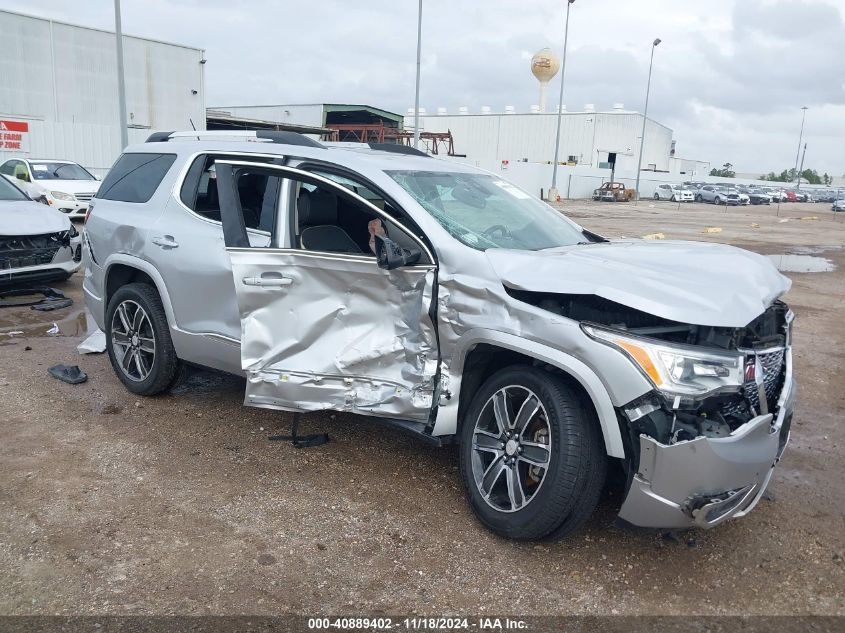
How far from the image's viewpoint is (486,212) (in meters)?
4.22

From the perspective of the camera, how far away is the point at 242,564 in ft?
10.5

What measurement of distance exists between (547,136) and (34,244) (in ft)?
217

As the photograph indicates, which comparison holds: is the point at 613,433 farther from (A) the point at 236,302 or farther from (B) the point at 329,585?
(A) the point at 236,302

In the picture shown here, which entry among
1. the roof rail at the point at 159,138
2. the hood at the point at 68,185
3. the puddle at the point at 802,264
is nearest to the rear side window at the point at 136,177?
the roof rail at the point at 159,138

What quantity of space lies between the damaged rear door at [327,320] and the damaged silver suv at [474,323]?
0.04ft

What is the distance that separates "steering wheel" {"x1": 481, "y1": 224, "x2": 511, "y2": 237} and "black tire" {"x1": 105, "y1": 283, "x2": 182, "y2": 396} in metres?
2.44

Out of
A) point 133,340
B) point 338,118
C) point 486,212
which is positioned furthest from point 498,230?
point 338,118

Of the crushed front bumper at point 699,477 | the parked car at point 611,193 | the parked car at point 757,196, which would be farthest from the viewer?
the parked car at point 757,196

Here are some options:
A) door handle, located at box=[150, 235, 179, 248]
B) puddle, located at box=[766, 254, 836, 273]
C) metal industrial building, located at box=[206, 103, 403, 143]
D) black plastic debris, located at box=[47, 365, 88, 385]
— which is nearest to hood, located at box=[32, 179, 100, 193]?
black plastic debris, located at box=[47, 365, 88, 385]

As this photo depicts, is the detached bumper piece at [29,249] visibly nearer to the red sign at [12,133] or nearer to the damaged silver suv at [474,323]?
the damaged silver suv at [474,323]

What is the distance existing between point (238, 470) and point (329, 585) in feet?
4.33

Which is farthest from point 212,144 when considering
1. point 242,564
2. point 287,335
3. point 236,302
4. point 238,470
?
point 242,564

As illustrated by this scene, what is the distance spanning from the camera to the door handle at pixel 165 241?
475cm

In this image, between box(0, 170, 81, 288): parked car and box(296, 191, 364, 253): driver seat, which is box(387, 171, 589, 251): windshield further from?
box(0, 170, 81, 288): parked car
